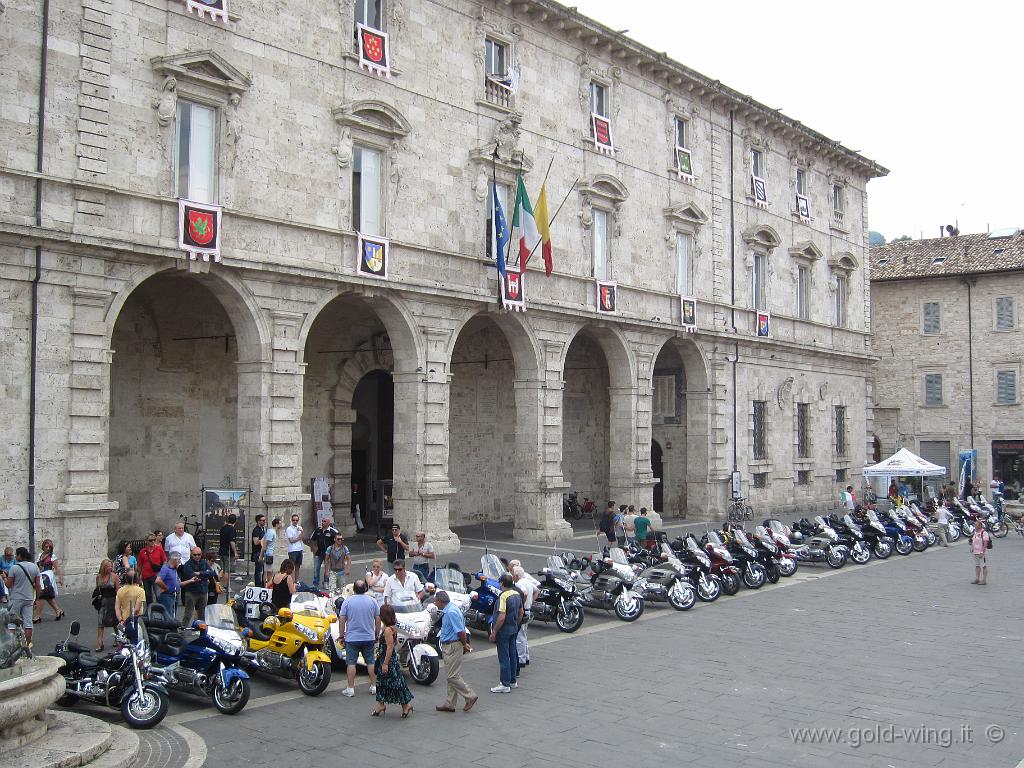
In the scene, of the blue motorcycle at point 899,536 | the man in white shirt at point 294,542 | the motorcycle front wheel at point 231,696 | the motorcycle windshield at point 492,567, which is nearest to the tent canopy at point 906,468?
the blue motorcycle at point 899,536

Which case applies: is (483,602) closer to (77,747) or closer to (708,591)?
(708,591)

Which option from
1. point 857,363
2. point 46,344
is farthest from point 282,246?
point 857,363

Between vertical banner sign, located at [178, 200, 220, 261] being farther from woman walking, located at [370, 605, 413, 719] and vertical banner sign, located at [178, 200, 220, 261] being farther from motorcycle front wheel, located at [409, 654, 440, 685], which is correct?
woman walking, located at [370, 605, 413, 719]

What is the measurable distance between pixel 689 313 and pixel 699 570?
46.1ft

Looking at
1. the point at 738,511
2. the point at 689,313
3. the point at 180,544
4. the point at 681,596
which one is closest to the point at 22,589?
the point at 180,544

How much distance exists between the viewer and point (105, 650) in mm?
13445

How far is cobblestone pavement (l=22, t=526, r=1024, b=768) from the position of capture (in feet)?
30.8

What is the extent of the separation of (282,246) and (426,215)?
4.05 m

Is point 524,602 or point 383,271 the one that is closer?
point 524,602

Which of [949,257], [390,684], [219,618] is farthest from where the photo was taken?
[949,257]

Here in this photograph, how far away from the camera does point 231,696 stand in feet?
35.4

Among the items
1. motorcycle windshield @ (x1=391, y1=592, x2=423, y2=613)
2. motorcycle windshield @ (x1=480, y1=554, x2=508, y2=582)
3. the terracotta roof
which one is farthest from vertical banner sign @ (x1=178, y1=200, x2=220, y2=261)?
the terracotta roof

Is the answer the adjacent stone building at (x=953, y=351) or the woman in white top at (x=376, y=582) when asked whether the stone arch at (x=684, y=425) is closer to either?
the woman in white top at (x=376, y=582)

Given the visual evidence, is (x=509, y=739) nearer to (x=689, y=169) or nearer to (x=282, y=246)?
(x=282, y=246)
